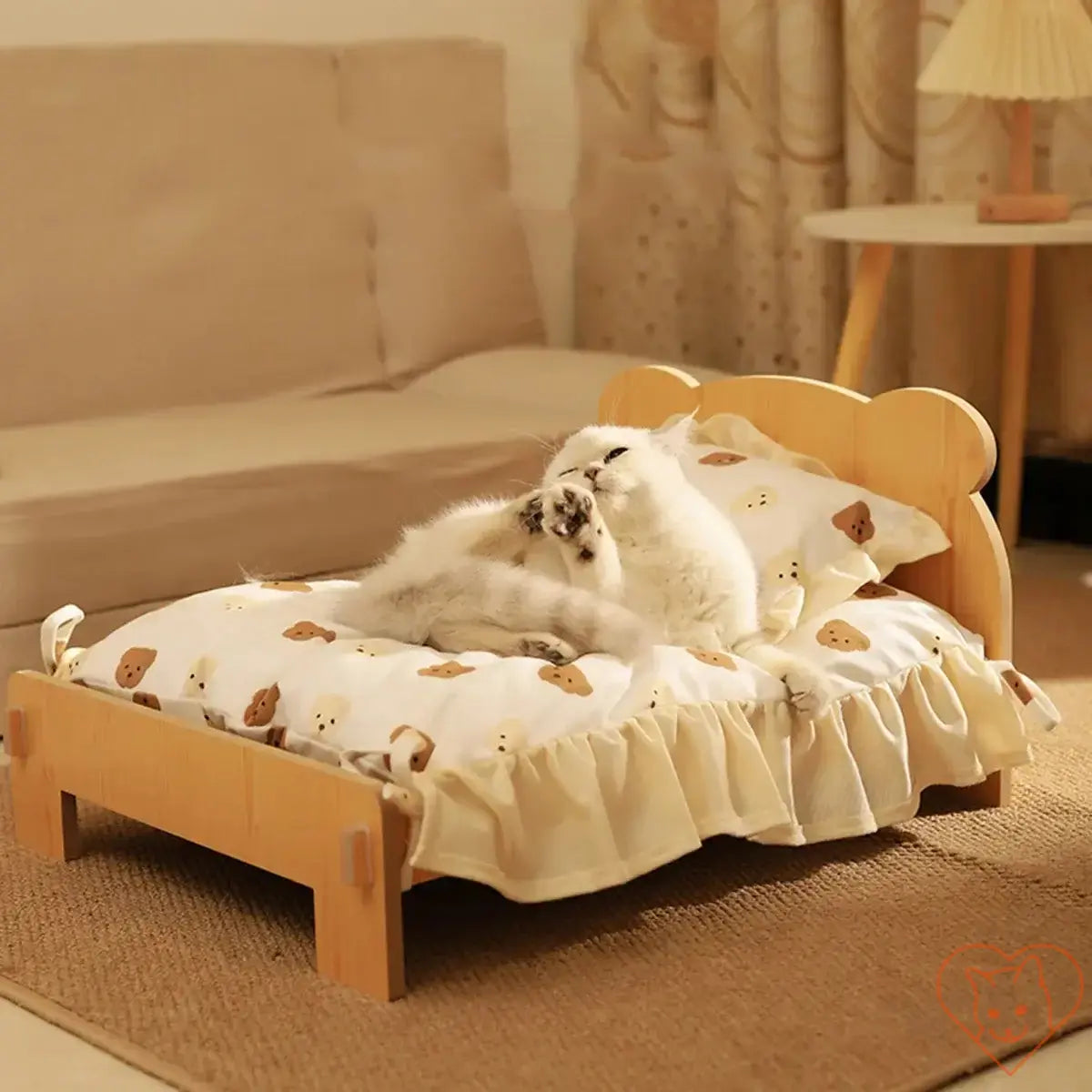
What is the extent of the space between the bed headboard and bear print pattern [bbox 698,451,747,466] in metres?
0.09

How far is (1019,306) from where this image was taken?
310cm

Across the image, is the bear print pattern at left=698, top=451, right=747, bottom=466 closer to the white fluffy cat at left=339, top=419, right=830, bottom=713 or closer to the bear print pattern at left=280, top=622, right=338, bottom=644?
the white fluffy cat at left=339, top=419, right=830, bottom=713

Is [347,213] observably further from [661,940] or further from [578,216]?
[661,940]

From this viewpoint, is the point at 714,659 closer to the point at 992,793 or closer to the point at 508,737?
the point at 508,737

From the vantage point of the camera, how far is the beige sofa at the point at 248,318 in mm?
2391

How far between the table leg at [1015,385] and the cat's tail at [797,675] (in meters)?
1.41

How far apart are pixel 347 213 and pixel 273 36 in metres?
0.40

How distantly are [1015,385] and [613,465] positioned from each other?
149cm

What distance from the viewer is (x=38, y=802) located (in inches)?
75.4

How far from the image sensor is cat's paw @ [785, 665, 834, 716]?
69.1 inches

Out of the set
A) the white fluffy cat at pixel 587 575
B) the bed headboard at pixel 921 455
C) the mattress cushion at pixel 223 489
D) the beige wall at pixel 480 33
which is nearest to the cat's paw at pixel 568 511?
the white fluffy cat at pixel 587 575

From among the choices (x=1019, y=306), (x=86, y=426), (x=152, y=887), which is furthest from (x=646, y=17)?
(x=152, y=887)

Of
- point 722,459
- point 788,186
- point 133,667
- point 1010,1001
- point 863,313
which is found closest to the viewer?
point 1010,1001

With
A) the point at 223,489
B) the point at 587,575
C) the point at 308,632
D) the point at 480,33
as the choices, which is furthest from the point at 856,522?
the point at 480,33
